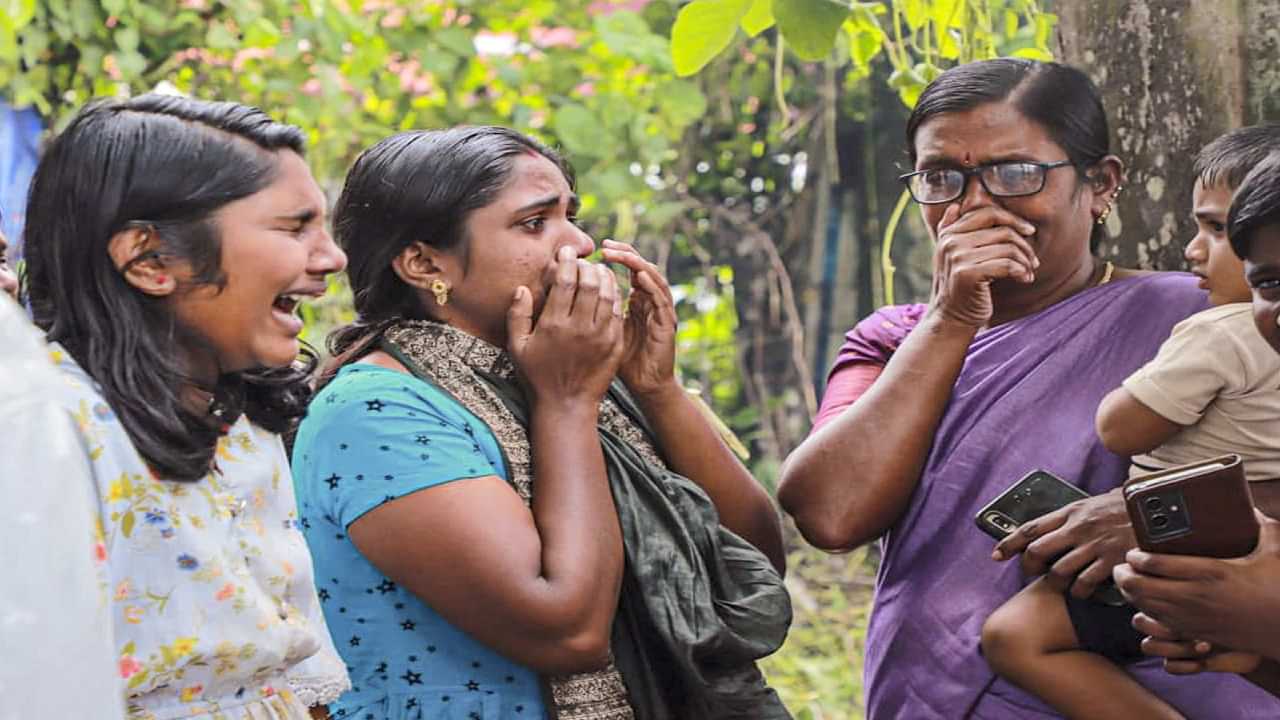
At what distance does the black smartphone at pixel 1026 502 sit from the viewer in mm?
2320

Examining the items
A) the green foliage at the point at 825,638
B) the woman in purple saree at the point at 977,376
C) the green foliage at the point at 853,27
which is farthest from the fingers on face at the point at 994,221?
the green foliage at the point at 825,638

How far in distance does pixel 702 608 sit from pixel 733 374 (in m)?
3.59

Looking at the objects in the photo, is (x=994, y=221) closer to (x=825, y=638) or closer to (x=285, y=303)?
(x=285, y=303)

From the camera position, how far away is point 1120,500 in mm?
2275

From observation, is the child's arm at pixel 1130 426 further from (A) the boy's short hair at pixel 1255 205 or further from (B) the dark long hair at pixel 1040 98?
(B) the dark long hair at pixel 1040 98

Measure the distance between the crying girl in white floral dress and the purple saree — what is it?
3.39ft

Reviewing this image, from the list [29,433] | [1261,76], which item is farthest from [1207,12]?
[29,433]

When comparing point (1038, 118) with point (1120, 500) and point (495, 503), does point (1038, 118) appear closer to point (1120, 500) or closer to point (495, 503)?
point (1120, 500)

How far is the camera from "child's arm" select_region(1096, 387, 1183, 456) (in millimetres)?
2225

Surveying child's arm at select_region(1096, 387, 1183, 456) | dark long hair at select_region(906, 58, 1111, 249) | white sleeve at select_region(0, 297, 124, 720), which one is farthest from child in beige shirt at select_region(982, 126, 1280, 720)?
white sleeve at select_region(0, 297, 124, 720)

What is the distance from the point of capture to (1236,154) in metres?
2.38

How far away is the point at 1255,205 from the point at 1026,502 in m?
0.58

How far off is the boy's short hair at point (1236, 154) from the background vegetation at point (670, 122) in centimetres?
258

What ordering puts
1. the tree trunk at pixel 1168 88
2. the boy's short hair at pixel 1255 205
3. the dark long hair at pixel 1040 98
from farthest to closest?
1. the tree trunk at pixel 1168 88
2. the dark long hair at pixel 1040 98
3. the boy's short hair at pixel 1255 205
